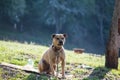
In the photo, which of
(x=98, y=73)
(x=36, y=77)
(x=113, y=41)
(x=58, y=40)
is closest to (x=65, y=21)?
(x=113, y=41)

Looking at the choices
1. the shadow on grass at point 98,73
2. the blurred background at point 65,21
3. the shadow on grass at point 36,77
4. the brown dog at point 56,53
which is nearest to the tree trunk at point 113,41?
the shadow on grass at point 98,73

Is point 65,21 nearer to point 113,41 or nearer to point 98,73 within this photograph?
point 113,41

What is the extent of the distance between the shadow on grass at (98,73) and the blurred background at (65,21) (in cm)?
4454

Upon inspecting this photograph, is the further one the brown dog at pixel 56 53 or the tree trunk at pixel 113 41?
the tree trunk at pixel 113 41

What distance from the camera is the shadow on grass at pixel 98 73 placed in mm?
11675

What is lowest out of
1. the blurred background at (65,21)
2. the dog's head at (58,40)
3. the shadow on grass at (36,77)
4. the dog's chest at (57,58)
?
the shadow on grass at (36,77)

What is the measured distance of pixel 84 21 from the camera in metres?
65.1

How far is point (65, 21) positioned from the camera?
205 feet

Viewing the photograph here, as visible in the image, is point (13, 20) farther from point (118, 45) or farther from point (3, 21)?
point (118, 45)

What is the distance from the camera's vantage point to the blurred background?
60.0 metres

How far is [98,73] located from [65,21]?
50.4 meters

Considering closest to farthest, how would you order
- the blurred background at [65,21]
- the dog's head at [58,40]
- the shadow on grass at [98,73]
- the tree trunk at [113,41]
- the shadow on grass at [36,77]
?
1. the shadow on grass at [36,77]
2. the dog's head at [58,40]
3. the shadow on grass at [98,73]
4. the tree trunk at [113,41]
5. the blurred background at [65,21]

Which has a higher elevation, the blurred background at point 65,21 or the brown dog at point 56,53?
the blurred background at point 65,21

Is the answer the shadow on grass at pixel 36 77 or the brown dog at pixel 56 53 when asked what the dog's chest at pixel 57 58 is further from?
the shadow on grass at pixel 36 77
